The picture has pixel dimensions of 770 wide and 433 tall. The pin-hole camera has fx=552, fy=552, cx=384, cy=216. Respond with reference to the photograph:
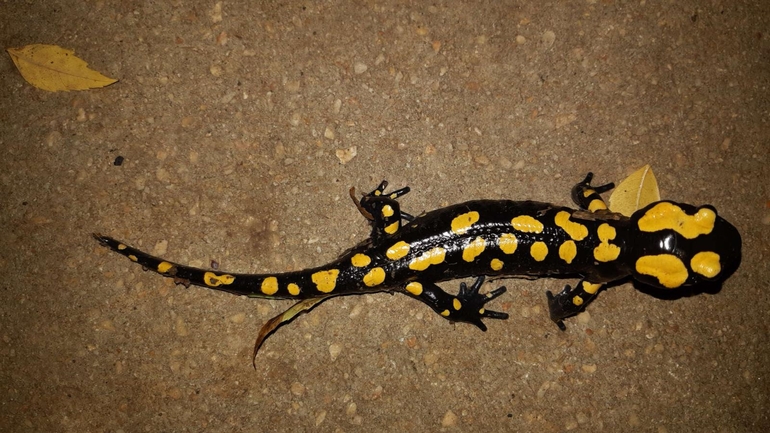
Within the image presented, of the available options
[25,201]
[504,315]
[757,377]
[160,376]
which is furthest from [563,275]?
[25,201]

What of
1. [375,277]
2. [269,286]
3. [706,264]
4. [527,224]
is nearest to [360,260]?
[375,277]

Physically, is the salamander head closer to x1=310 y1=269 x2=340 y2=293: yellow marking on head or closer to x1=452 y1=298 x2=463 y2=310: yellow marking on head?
x1=452 y1=298 x2=463 y2=310: yellow marking on head

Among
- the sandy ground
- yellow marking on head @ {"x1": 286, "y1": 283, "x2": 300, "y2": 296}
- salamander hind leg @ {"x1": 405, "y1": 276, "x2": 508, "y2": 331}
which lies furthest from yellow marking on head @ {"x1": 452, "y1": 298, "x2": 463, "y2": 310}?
yellow marking on head @ {"x1": 286, "y1": 283, "x2": 300, "y2": 296}

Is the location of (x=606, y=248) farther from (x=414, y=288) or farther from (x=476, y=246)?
(x=414, y=288)

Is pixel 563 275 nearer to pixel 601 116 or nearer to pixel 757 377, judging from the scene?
pixel 601 116

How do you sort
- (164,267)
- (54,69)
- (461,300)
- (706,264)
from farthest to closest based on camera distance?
(54,69)
(461,300)
(164,267)
(706,264)

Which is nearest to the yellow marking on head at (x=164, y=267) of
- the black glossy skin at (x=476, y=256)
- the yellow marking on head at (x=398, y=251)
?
the black glossy skin at (x=476, y=256)
